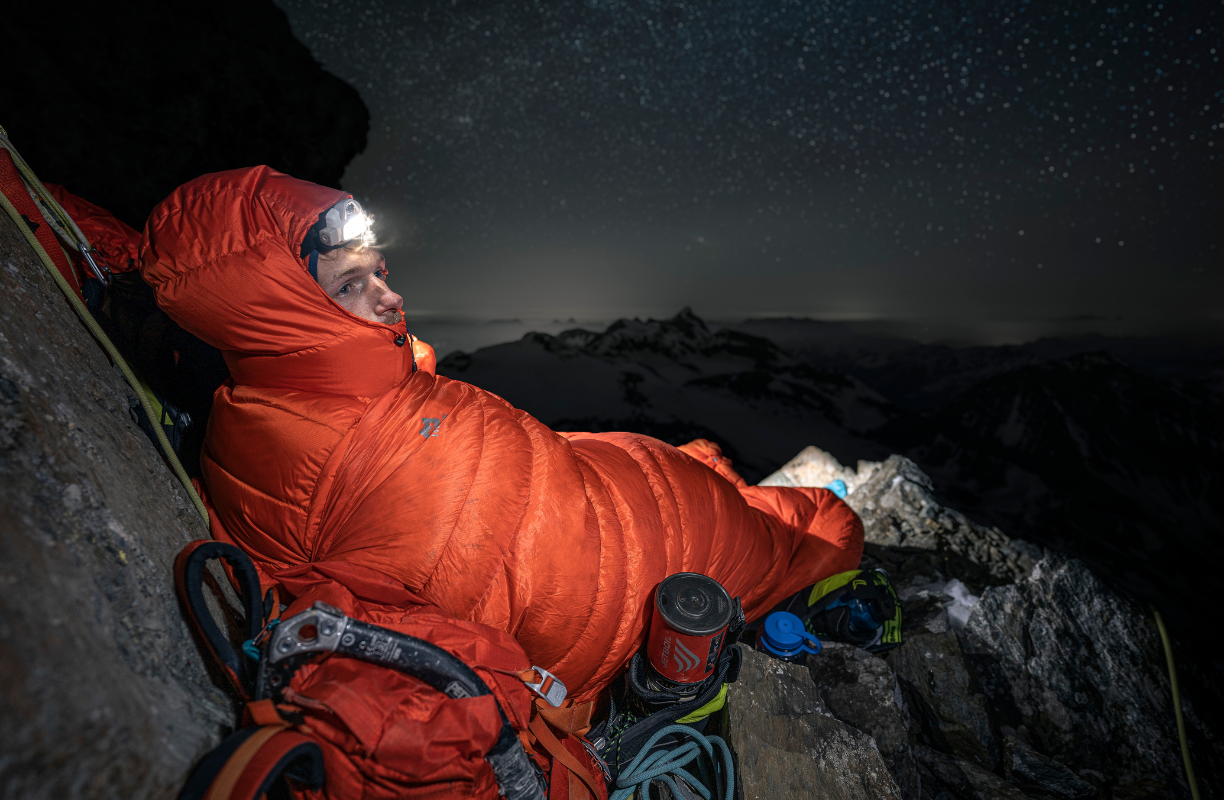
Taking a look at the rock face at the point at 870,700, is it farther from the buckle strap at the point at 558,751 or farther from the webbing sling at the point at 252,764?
the webbing sling at the point at 252,764

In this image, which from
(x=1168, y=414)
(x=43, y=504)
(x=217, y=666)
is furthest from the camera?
(x=1168, y=414)

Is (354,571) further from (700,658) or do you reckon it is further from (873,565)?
(873,565)

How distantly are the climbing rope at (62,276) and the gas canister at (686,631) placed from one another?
176 cm

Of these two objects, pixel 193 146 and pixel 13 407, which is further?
pixel 193 146

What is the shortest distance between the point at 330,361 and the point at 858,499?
4372mm

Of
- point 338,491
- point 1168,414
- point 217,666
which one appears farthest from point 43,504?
point 1168,414

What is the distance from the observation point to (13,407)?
3.25ft

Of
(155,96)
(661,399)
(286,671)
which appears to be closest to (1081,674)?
(286,671)

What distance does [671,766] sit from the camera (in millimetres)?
1783

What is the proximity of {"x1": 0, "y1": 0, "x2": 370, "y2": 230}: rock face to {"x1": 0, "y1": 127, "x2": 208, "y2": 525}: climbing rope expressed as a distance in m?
8.27

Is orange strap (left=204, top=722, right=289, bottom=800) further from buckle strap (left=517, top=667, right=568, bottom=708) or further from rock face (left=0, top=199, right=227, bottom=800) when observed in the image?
buckle strap (left=517, top=667, right=568, bottom=708)

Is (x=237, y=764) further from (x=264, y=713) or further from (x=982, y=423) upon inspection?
(x=982, y=423)

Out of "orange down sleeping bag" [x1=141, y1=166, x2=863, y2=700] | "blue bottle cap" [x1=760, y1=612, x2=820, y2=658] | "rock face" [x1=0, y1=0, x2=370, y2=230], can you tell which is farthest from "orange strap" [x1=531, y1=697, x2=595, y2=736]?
"rock face" [x1=0, y1=0, x2=370, y2=230]

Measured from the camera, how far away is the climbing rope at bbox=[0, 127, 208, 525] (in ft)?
4.74
